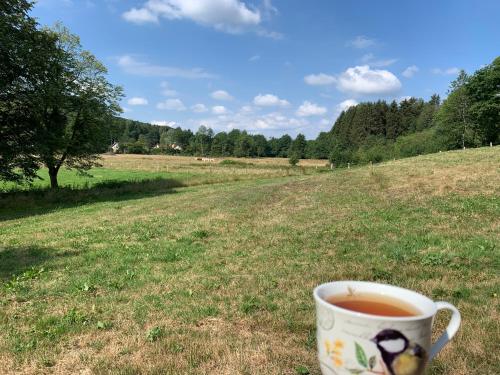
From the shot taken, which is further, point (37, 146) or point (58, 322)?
point (37, 146)

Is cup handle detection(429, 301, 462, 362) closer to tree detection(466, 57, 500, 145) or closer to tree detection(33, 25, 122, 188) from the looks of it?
tree detection(33, 25, 122, 188)

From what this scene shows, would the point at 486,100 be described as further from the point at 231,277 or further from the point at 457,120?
the point at 231,277

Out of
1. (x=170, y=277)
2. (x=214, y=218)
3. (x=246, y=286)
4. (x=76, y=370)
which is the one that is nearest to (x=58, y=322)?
(x=76, y=370)

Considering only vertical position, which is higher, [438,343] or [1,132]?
[1,132]

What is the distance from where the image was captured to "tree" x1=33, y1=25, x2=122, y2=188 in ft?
96.4

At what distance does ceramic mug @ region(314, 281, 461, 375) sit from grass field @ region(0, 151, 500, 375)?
74.9 inches

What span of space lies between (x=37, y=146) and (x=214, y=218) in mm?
15387

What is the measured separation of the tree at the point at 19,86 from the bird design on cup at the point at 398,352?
82.8ft

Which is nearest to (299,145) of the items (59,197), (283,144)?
(283,144)

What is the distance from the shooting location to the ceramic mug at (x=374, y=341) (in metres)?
1.91

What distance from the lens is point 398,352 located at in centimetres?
192

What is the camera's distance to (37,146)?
24.1 metres

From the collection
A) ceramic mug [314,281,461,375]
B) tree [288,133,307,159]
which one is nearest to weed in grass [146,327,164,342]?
ceramic mug [314,281,461,375]

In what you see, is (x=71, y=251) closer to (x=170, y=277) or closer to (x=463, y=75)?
(x=170, y=277)
